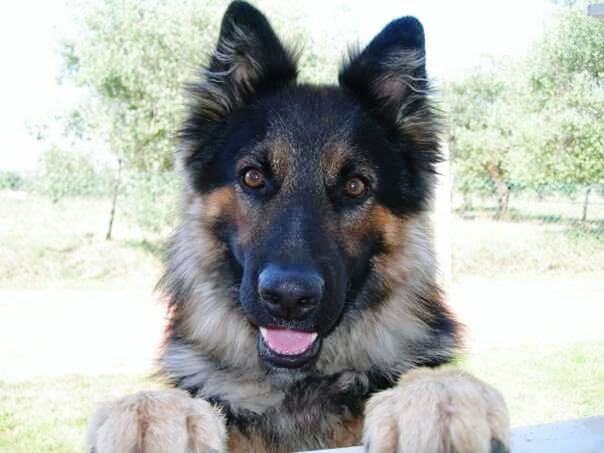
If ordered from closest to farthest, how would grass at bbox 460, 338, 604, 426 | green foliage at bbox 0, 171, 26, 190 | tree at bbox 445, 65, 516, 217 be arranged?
grass at bbox 460, 338, 604, 426
green foliage at bbox 0, 171, 26, 190
tree at bbox 445, 65, 516, 217

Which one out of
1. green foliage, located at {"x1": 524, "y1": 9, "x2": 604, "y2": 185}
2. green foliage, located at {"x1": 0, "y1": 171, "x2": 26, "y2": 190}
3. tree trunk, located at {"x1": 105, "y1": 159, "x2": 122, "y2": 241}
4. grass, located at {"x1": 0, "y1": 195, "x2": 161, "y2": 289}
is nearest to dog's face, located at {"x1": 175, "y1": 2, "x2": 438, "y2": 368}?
green foliage, located at {"x1": 524, "y1": 9, "x2": 604, "y2": 185}

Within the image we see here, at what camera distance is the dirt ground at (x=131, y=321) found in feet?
26.6

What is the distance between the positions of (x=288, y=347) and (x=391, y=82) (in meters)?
1.35

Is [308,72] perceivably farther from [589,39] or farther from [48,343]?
[48,343]

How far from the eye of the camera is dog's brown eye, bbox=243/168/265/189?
9.07 ft

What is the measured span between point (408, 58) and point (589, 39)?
30.8 feet

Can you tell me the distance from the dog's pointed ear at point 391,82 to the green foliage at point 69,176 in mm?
10439

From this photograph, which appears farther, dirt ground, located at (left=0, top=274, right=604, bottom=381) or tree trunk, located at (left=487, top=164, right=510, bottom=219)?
tree trunk, located at (left=487, top=164, right=510, bottom=219)

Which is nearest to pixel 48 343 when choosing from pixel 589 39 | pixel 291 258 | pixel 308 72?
pixel 308 72

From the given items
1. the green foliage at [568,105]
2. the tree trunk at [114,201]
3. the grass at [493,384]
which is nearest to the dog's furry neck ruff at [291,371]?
the grass at [493,384]

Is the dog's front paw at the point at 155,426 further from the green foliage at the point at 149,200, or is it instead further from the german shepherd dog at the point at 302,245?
the green foliage at the point at 149,200

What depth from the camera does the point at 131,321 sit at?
10.1 m

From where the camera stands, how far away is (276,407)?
2.53 metres

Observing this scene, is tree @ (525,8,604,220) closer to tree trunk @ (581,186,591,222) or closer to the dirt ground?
tree trunk @ (581,186,591,222)
